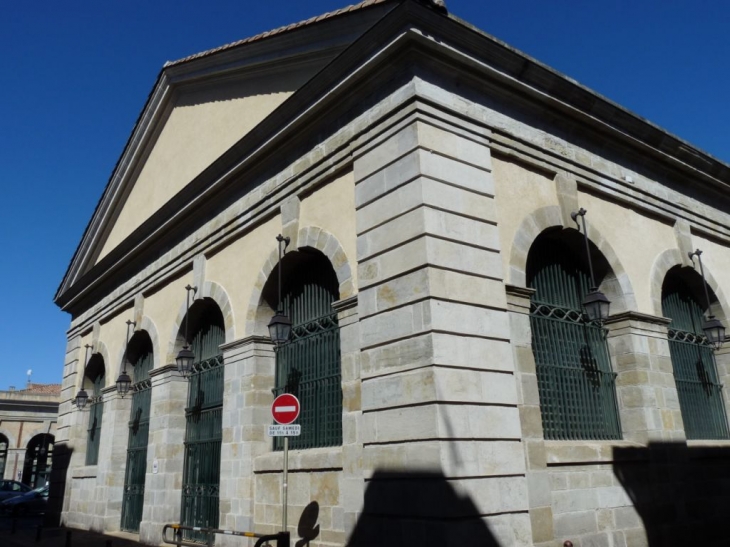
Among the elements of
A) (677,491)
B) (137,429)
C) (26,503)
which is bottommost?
(677,491)

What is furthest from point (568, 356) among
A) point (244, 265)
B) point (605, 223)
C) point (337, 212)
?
point (244, 265)

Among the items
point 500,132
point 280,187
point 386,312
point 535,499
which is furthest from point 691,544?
point 280,187

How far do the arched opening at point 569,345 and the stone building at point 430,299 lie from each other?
0.04m

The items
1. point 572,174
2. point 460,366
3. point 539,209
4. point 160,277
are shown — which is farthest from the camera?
point 160,277

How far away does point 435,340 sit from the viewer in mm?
7195

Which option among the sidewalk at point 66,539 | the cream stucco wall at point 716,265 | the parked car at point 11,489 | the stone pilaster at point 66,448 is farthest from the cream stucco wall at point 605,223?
the parked car at point 11,489

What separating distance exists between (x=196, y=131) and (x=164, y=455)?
265 inches

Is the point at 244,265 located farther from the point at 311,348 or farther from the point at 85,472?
the point at 85,472

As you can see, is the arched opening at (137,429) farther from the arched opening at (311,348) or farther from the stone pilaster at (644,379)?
the stone pilaster at (644,379)

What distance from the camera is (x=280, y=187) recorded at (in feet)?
35.6

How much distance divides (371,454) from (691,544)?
537cm

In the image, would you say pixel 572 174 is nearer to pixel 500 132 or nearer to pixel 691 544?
pixel 500 132

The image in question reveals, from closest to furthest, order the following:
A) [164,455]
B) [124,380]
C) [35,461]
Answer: [164,455]
[124,380]
[35,461]

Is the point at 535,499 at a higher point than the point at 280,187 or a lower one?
lower
